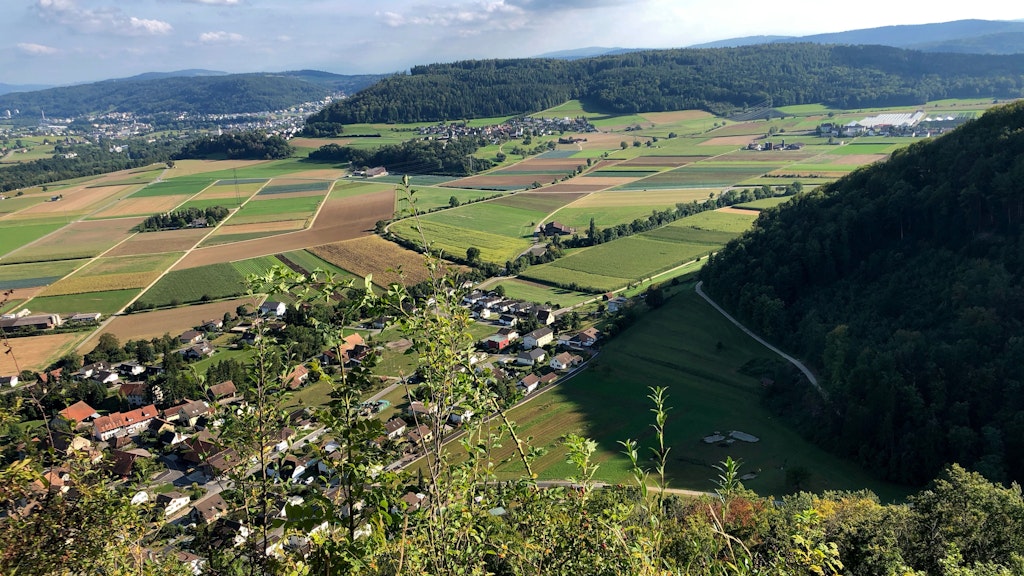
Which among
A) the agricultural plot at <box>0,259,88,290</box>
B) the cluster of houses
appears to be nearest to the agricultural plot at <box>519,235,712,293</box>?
the agricultural plot at <box>0,259,88,290</box>

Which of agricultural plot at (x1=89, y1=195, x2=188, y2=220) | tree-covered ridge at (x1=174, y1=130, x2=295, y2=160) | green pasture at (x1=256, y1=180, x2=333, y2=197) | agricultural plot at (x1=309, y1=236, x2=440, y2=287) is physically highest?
tree-covered ridge at (x1=174, y1=130, x2=295, y2=160)

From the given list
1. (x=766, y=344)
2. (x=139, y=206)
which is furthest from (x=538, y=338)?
(x=139, y=206)

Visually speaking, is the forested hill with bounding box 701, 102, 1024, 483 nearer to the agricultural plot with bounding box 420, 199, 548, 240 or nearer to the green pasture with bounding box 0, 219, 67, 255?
the agricultural plot with bounding box 420, 199, 548, 240

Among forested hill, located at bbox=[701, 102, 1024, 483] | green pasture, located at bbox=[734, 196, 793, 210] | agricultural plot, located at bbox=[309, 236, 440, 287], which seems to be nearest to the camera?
forested hill, located at bbox=[701, 102, 1024, 483]

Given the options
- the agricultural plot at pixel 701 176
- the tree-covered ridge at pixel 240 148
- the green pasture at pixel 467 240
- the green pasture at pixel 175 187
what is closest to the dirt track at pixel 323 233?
the green pasture at pixel 467 240

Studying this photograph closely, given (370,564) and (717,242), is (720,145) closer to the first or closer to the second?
(717,242)

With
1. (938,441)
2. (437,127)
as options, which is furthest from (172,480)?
(437,127)

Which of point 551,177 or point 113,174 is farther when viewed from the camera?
point 113,174

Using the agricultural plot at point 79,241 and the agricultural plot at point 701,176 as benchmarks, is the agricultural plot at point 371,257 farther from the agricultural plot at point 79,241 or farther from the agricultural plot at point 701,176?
the agricultural plot at point 701,176
